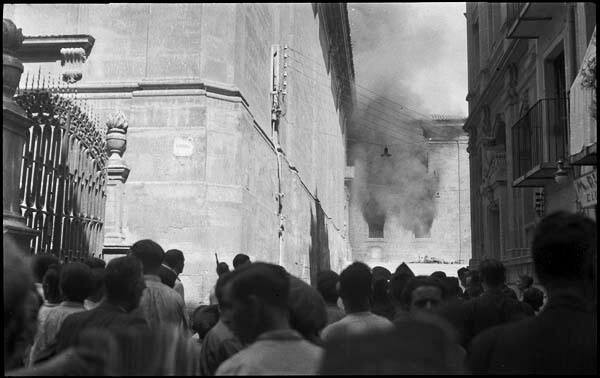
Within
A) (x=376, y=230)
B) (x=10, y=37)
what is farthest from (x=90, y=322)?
(x=376, y=230)

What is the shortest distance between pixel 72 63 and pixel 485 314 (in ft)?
32.6

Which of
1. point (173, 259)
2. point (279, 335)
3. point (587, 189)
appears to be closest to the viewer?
point (279, 335)

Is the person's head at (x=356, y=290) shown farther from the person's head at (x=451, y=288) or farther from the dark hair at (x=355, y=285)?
the person's head at (x=451, y=288)

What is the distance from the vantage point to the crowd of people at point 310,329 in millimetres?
1519

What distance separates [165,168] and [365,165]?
4445 cm

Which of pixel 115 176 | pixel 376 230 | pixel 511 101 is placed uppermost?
pixel 511 101

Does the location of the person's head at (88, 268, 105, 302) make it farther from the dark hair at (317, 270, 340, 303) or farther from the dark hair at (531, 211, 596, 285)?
the dark hair at (531, 211, 596, 285)

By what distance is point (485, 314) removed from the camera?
451 cm

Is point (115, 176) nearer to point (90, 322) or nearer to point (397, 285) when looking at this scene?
point (397, 285)

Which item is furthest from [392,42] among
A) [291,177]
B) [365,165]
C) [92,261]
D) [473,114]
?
[92,261]

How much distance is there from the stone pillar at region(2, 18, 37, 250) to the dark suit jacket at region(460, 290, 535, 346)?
14.1ft

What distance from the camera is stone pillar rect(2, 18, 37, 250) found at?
6.36 metres

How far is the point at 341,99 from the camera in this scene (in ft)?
151

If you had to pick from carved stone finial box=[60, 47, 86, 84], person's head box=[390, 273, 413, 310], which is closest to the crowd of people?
person's head box=[390, 273, 413, 310]
